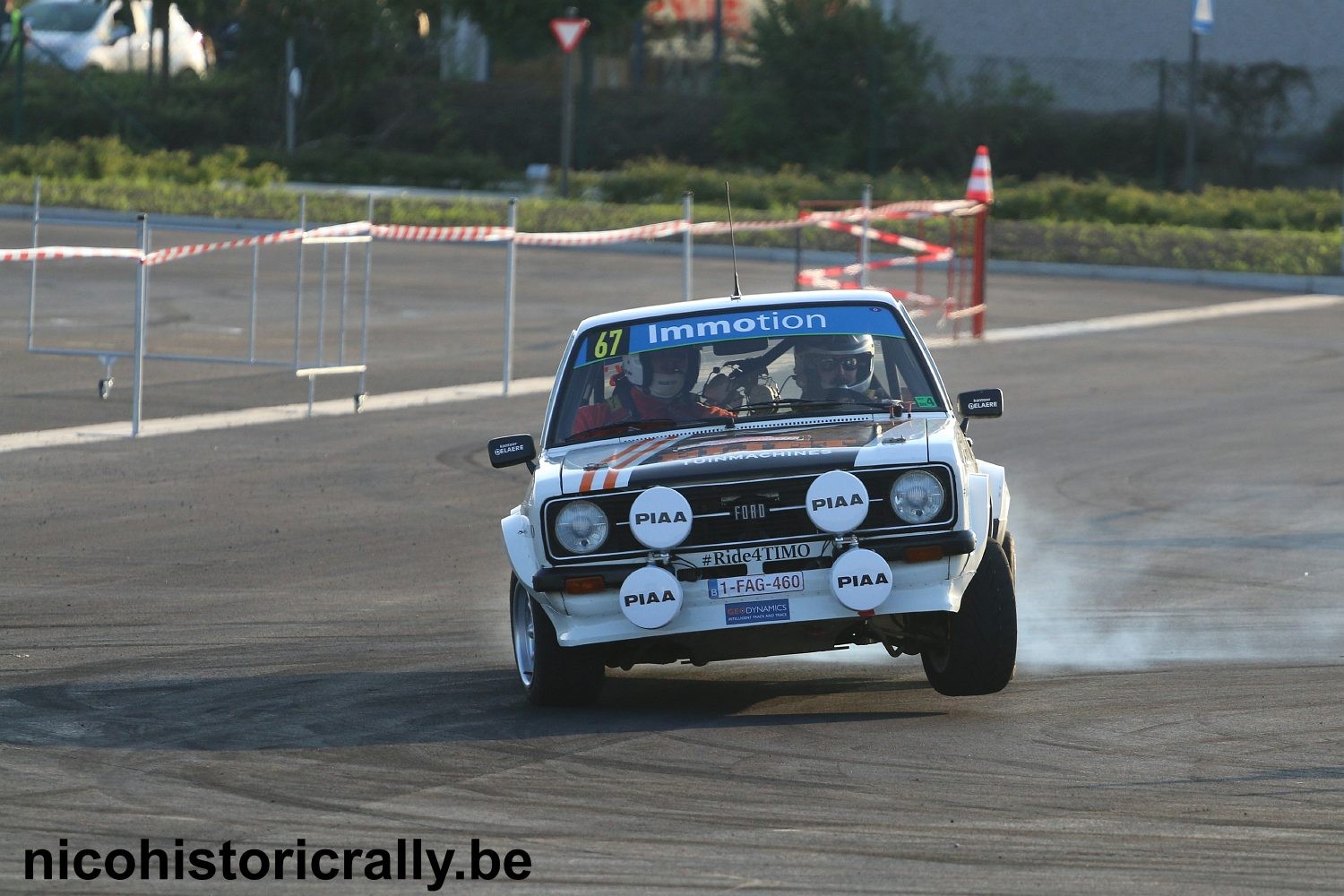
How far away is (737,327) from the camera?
930 centimetres

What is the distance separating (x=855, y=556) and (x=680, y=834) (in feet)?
5.42

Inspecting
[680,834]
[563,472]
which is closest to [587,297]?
[563,472]

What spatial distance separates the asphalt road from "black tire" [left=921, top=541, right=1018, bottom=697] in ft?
0.51

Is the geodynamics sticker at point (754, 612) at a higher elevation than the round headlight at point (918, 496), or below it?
below

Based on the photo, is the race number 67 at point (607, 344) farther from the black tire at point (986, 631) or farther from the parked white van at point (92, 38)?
the parked white van at point (92, 38)

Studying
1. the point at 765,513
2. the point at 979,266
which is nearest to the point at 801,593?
the point at 765,513

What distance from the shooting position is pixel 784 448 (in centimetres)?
823

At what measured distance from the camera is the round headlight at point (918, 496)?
807cm

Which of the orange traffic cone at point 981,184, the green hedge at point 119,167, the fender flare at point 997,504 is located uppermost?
the orange traffic cone at point 981,184

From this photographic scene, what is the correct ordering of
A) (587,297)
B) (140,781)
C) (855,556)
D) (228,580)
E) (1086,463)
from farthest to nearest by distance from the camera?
(587,297) → (1086,463) → (228,580) → (855,556) → (140,781)

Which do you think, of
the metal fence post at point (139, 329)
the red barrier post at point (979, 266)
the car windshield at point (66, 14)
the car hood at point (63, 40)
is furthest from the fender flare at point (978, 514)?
the car windshield at point (66, 14)

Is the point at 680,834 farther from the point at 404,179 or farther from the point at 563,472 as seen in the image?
the point at 404,179

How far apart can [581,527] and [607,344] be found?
1440mm

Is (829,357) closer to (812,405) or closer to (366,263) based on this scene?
(812,405)
